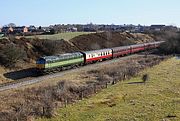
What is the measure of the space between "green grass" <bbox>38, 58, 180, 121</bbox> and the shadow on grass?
15.1 meters

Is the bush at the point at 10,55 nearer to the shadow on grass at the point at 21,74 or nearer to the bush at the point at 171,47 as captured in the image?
the shadow on grass at the point at 21,74

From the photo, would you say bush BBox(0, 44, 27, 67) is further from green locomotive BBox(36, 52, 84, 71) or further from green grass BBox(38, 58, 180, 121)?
green grass BBox(38, 58, 180, 121)

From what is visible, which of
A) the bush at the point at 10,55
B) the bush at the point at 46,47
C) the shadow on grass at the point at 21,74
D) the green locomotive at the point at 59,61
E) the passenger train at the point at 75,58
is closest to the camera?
the shadow on grass at the point at 21,74

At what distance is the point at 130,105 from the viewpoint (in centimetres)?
3047

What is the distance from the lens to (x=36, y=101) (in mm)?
30859

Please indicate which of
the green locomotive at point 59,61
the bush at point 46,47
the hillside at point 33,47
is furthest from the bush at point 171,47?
the green locomotive at point 59,61

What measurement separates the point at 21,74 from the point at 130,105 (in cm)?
2405

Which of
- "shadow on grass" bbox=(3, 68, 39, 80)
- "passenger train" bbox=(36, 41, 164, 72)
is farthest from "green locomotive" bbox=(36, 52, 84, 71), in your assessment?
"shadow on grass" bbox=(3, 68, 39, 80)

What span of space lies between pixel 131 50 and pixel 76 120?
6269 centimetres

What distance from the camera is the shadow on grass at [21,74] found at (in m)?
48.2

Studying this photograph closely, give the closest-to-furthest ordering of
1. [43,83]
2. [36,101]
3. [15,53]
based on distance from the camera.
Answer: [36,101], [43,83], [15,53]

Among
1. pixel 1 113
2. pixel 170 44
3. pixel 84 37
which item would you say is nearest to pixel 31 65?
pixel 1 113

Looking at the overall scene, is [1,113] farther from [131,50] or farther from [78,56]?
[131,50]

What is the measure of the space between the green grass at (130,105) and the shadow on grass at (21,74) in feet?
49.5
